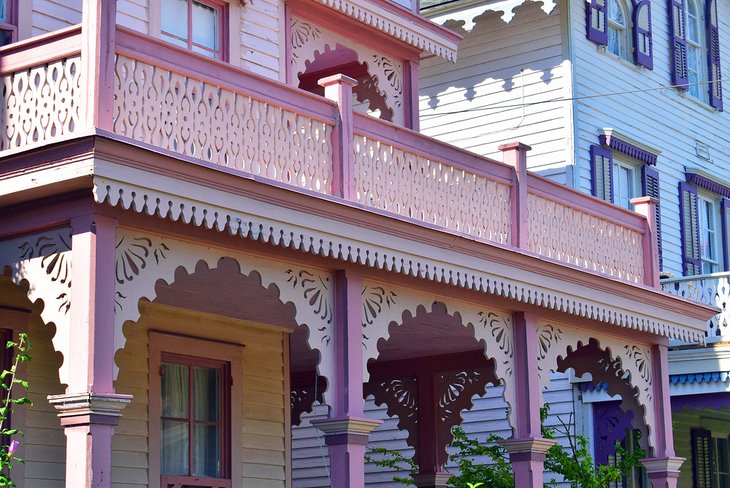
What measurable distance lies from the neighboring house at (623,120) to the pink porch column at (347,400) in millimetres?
9180

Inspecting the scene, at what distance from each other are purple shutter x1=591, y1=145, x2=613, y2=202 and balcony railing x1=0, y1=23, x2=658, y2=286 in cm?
616

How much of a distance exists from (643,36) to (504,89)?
3031mm

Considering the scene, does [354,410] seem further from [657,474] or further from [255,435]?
[657,474]

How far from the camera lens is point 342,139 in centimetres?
1188

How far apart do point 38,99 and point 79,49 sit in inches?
22.2

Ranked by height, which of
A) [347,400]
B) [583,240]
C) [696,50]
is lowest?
[347,400]

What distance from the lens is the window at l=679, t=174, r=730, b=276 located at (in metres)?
23.6

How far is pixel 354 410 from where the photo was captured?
37.8 ft

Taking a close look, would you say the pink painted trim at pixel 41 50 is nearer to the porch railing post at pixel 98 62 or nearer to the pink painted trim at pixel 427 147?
the porch railing post at pixel 98 62

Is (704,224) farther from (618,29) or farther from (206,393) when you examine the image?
(206,393)

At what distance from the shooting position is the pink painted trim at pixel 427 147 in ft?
40.4

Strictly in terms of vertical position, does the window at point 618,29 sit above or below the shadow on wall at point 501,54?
above

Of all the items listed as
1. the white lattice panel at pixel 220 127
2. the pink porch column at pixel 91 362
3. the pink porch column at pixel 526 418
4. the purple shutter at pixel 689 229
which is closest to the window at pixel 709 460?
the purple shutter at pixel 689 229

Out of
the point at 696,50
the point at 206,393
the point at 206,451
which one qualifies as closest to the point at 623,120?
the point at 696,50
